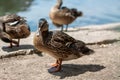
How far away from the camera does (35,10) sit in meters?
12.6

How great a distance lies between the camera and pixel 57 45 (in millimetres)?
5918

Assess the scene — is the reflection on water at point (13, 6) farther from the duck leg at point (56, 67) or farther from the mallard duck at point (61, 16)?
the duck leg at point (56, 67)

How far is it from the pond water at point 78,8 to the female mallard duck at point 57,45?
425cm

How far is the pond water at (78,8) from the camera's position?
11.8 m

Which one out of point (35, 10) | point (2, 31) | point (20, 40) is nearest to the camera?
point (2, 31)

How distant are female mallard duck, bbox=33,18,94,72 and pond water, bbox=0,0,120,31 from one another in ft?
14.0

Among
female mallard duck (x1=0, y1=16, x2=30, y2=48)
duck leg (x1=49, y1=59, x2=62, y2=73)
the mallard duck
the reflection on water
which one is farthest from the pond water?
duck leg (x1=49, y1=59, x2=62, y2=73)

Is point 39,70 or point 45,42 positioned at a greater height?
point 45,42

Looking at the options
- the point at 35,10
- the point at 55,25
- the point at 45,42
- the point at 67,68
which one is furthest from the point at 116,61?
the point at 35,10

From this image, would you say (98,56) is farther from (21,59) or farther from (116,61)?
(21,59)

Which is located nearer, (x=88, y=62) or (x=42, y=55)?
(x=88, y=62)

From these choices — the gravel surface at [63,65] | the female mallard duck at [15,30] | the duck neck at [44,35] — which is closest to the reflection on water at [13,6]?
the female mallard duck at [15,30]

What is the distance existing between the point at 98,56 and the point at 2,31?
1.95 m

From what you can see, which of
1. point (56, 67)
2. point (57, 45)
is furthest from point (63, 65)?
point (57, 45)
